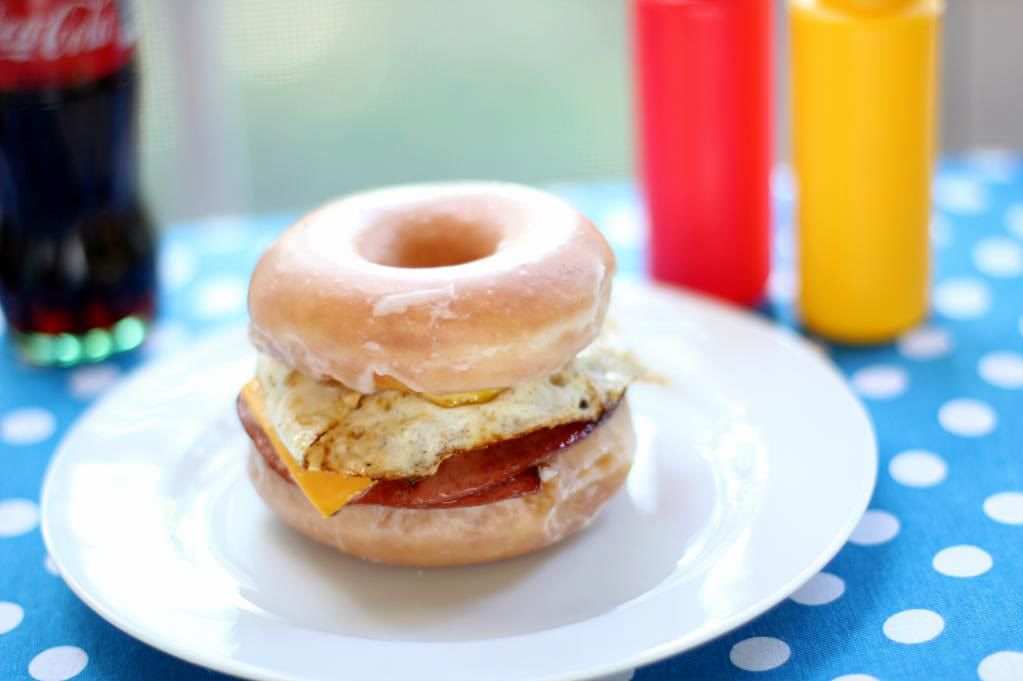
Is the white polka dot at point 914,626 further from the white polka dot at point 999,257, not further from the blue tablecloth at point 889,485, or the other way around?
the white polka dot at point 999,257

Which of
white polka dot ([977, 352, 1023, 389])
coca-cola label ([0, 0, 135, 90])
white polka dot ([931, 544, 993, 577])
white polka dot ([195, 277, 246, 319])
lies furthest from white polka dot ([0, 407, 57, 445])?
white polka dot ([977, 352, 1023, 389])

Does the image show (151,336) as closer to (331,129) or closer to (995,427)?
(995,427)

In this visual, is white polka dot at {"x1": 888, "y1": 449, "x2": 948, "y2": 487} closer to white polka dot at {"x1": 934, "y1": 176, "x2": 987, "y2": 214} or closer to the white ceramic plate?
the white ceramic plate

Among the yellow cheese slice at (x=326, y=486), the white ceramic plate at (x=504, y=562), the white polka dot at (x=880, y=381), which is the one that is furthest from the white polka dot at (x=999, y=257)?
the yellow cheese slice at (x=326, y=486)

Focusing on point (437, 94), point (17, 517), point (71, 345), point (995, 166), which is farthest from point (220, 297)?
point (437, 94)

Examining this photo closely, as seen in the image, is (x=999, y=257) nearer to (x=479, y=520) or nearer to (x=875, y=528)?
(x=875, y=528)

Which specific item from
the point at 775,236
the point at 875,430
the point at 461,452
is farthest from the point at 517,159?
the point at 461,452

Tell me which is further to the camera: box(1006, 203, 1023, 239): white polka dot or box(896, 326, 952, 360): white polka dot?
box(1006, 203, 1023, 239): white polka dot
